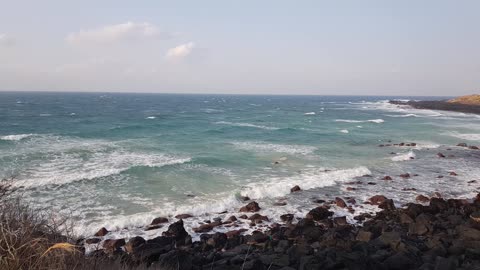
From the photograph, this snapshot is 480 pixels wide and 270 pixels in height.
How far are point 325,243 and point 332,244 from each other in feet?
0.66

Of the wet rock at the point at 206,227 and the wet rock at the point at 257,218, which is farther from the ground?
the wet rock at the point at 257,218

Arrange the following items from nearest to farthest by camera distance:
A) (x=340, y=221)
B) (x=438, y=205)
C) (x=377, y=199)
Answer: (x=340, y=221) < (x=438, y=205) < (x=377, y=199)

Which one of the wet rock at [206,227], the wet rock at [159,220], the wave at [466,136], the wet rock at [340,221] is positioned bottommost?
the wet rock at [206,227]

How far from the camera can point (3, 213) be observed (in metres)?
3.66

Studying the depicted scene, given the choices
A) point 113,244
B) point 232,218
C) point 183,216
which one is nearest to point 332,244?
point 232,218

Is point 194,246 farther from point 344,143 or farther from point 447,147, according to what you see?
point 447,147

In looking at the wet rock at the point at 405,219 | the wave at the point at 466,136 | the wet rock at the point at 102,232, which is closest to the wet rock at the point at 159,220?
the wet rock at the point at 102,232

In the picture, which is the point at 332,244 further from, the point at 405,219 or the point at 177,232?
the point at 177,232

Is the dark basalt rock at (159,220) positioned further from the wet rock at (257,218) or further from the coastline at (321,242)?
the wet rock at (257,218)

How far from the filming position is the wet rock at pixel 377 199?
14.2 metres

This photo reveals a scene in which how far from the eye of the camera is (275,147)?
2762 cm

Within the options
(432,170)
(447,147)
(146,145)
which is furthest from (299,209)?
(447,147)

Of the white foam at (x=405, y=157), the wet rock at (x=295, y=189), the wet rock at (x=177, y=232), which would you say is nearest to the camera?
the wet rock at (x=177, y=232)

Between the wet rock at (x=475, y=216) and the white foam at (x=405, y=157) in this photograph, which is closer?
the wet rock at (x=475, y=216)
